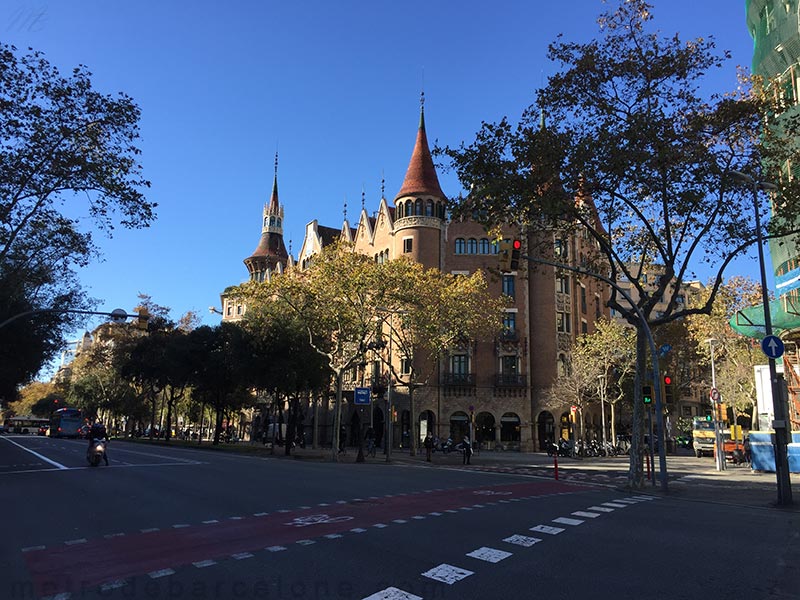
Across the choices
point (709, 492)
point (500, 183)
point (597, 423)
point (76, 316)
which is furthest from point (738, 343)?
point (76, 316)

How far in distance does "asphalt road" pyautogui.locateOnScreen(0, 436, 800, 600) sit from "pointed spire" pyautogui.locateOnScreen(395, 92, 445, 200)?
39.8 m

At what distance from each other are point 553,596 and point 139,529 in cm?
603

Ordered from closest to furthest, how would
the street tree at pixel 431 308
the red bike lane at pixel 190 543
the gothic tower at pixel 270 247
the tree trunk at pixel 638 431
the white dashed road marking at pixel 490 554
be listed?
the red bike lane at pixel 190 543
the white dashed road marking at pixel 490 554
the tree trunk at pixel 638 431
the street tree at pixel 431 308
the gothic tower at pixel 270 247

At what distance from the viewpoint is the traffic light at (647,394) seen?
59.5 ft

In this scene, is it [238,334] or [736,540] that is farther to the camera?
[238,334]

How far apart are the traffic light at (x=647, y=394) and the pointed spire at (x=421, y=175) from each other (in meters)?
35.0

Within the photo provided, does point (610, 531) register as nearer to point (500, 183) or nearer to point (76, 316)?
point (500, 183)

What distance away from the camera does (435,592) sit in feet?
17.7

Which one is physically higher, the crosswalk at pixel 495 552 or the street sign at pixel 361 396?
the street sign at pixel 361 396

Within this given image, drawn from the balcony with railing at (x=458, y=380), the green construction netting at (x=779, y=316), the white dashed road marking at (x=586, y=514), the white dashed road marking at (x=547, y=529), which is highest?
the green construction netting at (x=779, y=316)

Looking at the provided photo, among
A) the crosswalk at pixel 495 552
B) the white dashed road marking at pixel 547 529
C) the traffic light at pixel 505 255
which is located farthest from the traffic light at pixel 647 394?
the white dashed road marking at pixel 547 529

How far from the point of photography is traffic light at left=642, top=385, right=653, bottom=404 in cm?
1812

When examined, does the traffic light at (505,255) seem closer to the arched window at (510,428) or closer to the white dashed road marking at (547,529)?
the white dashed road marking at (547,529)

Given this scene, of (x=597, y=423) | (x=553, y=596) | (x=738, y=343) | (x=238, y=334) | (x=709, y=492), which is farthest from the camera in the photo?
(x=597, y=423)
